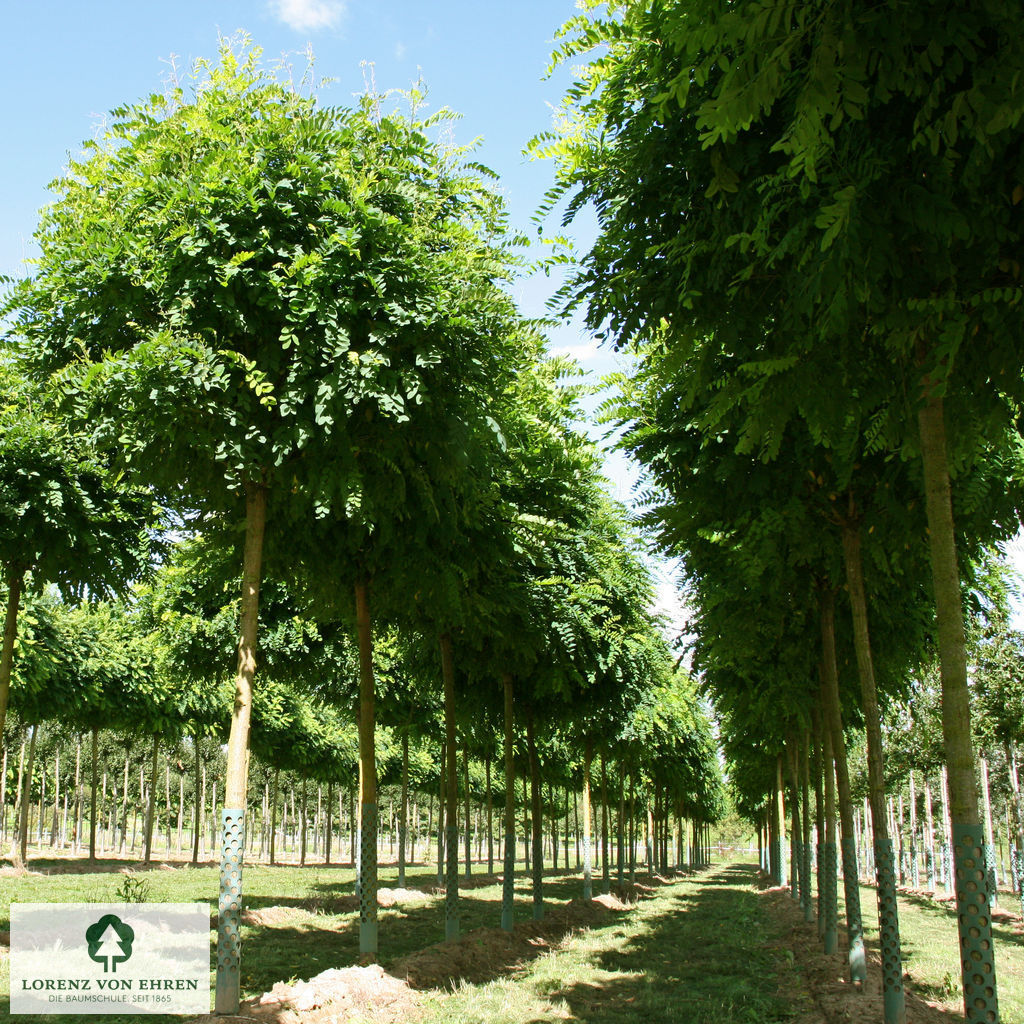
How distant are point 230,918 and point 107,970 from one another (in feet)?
8.83

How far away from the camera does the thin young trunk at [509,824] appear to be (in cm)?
Answer: 1289

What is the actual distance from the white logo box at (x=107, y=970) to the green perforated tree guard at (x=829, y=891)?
290 inches

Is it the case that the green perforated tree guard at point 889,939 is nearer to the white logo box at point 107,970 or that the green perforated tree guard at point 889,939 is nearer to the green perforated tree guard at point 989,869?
the green perforated tree guard at point 989,869

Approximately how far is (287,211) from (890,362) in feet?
15.4

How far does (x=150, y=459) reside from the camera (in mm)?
7082

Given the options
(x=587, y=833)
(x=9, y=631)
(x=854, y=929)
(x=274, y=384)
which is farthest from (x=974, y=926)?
(x=587, y=833)

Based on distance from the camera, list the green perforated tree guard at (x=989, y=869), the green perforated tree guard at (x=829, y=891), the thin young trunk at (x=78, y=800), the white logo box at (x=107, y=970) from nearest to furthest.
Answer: the green perforated tree guard at (x=989, y=869), the white logo box at (x=107, y=970), the green perforated tree guard at (x=829, y=891), the thin young trunk at (x=78, y=800)

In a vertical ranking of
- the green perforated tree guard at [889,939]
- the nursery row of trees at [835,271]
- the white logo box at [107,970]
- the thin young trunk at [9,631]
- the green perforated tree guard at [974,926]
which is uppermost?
the nursery row of trees at [835,271]

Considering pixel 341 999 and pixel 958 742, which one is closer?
pixel 958 742

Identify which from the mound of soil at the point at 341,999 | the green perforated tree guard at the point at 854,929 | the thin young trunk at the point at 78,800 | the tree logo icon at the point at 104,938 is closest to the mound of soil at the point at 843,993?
the green perforated tree guard at the point at 854,929

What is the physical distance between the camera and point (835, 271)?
10.9 ft

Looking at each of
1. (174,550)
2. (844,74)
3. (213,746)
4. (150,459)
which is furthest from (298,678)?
(213,746)

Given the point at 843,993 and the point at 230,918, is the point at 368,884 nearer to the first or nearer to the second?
the point at 230,918

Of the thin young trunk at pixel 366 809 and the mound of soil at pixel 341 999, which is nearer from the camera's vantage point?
the mound of soil at pixel 341 999
